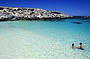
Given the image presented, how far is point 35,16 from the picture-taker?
56500 millimetres

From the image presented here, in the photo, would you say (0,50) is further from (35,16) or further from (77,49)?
(35,16)

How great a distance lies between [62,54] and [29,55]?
248 cm

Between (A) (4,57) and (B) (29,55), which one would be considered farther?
(B) (29,55)

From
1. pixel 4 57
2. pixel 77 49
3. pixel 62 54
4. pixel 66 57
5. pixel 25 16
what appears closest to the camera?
pixel 4 57

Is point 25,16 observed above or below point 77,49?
above

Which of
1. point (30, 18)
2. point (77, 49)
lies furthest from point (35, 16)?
point (77, 49)

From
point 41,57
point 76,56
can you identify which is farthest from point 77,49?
point 41,57

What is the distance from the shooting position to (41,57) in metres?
8.87

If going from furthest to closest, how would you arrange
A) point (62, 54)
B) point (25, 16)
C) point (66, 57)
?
point (25, 16), point (62, 54), point (66, 57)

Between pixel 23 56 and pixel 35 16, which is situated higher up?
pixel 35 16

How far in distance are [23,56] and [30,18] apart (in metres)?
46.9

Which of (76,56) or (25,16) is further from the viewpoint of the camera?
(25,16)

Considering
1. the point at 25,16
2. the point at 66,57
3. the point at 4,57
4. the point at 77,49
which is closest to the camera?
the point at 4,57

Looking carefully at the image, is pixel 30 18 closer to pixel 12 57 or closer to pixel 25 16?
pixel 25 16
